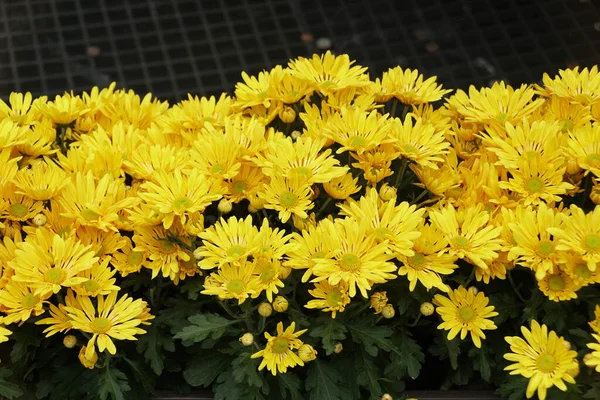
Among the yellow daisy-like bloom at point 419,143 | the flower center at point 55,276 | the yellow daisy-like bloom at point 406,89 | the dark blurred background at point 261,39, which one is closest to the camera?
the flower center at point 55,276

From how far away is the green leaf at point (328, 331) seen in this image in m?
1.93

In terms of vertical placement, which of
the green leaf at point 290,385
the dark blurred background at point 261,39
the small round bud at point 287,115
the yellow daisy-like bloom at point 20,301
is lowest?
the green leaf at point 290,385

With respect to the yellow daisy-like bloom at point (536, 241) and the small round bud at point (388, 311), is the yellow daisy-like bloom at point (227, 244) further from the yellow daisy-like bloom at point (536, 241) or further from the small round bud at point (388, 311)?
the yellow daisy-like bloom at point (536, 241)

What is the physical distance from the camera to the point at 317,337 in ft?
6.64

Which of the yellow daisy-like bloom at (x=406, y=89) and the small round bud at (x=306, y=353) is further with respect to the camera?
the yellow daisy-like bloom at (x=406, y=89)

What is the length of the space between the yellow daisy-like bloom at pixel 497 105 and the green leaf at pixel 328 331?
2.44 ft

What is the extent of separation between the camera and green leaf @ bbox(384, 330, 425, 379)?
204cm

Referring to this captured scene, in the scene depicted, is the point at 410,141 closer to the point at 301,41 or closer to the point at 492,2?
the point at 301,41

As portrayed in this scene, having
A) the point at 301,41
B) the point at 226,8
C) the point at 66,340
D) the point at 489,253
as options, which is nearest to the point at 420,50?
the point at 301,41

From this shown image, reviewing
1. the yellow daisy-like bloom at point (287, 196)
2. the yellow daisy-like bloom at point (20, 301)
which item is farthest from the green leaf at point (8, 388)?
the yellow daisy-like bloom at point (287, 196)

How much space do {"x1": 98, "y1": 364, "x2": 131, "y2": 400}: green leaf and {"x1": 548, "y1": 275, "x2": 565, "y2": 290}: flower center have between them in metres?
1.04

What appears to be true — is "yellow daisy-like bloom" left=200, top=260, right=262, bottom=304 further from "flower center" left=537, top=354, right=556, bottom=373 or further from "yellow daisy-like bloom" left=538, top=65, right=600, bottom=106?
"yellow daisy-like bloom" left=538, top=65, right=600, bottom=106

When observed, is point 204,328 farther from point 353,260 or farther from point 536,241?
point 536,241

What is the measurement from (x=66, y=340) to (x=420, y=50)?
296 cm
